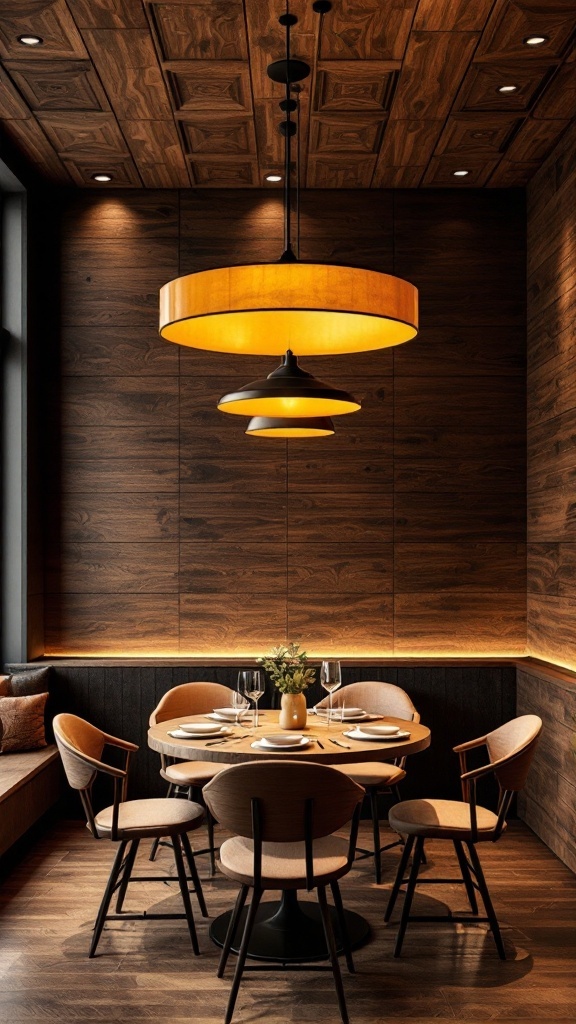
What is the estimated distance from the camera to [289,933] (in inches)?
148

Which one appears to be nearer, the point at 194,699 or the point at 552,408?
the point at 194,699

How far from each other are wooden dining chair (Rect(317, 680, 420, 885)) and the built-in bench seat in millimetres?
1494

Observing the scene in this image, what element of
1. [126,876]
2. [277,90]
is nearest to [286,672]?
[126,876]

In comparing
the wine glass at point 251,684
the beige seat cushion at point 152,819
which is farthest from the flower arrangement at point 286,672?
the beige seat cushion at point 152,819

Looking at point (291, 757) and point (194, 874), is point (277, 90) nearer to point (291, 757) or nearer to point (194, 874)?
point (291, 757)

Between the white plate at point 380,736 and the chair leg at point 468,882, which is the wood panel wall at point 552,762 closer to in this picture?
the chair leg at point 468,882

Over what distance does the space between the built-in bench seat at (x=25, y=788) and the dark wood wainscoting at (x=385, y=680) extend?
370mm

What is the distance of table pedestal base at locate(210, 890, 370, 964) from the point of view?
360cm

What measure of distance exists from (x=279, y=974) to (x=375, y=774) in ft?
3.85

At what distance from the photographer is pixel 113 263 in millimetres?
5941

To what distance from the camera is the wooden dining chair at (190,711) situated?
15.0ft

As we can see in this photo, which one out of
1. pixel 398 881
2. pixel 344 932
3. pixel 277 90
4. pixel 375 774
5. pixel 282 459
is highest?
pixel 277 90

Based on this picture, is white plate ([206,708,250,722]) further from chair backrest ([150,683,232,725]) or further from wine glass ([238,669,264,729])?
chair backrest ([150,683,232,725])

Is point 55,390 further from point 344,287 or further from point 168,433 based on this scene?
point 344,287
